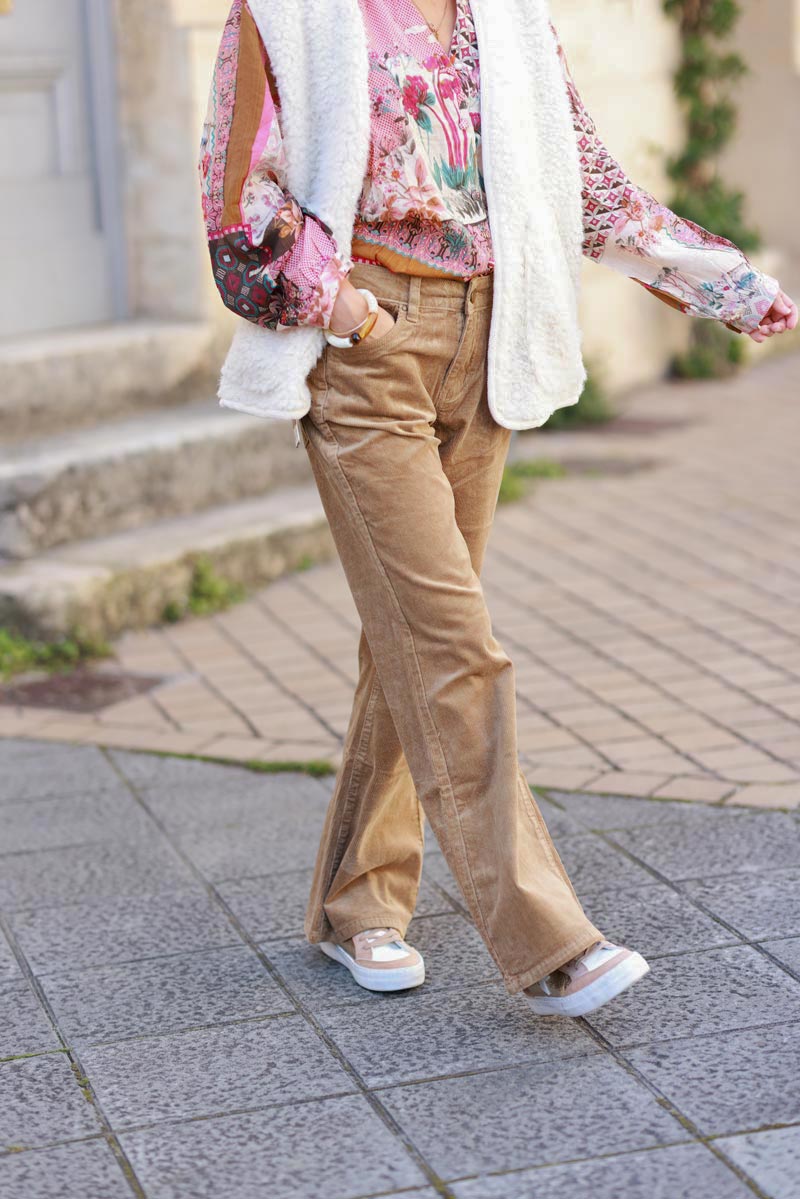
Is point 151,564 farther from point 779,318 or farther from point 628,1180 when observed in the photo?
point 628,1180

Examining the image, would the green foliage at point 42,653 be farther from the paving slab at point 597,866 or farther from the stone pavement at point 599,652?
the paving slab at point 597,866

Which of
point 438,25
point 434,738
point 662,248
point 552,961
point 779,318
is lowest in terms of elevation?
point 552,961

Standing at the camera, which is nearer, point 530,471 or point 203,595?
point 203,595

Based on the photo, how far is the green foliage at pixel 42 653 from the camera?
480 cm

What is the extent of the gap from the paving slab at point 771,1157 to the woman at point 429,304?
350 mm

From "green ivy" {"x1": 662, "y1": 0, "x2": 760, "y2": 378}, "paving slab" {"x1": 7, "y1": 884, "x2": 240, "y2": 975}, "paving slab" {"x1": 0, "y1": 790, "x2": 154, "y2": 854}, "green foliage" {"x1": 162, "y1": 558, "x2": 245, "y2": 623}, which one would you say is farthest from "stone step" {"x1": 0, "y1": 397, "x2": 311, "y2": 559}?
"green ivy" {"x1": 662, "y1": 0, "x2": 760, "y2": 378}

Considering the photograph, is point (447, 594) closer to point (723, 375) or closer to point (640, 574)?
point (640, 574)

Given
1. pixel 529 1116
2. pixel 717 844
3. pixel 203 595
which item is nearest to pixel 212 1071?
pixel 529 1116

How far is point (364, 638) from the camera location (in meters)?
2.79

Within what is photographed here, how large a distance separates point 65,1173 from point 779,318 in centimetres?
177

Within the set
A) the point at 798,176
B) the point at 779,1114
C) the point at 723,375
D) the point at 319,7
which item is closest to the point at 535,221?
the point at 319,7

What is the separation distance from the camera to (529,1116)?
7.97 ft

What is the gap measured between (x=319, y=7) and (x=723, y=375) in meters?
7.20

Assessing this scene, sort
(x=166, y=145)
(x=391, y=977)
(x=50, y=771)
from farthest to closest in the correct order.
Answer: (x=166, y=145) → (x=50, y=771) → (x=391, y=977)
